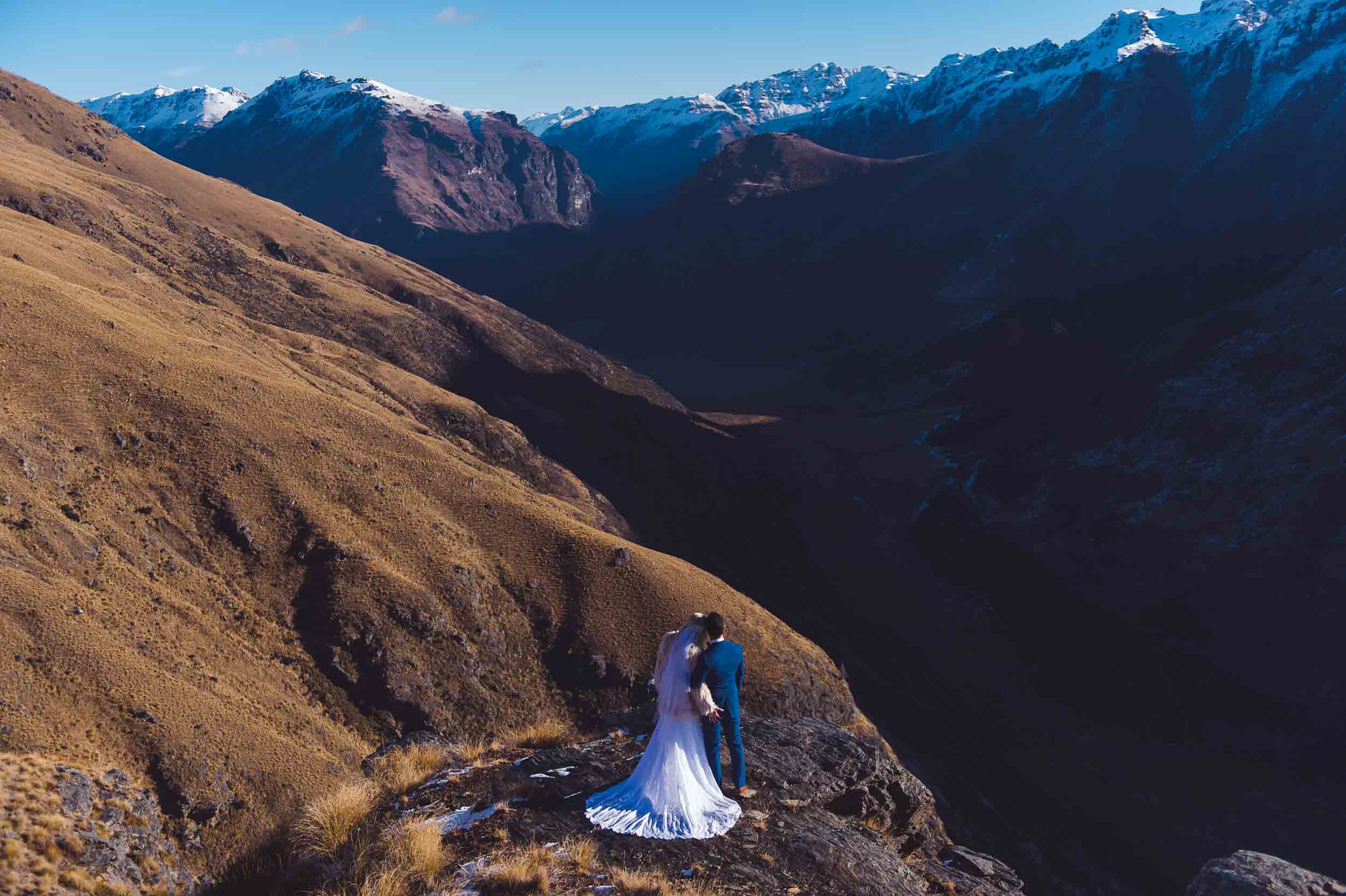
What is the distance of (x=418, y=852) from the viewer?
11719 millimetres

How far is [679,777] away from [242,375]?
6046 cm

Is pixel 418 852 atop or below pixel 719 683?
below

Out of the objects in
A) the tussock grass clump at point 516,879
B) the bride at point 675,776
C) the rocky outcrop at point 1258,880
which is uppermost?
the bride at point 675,776

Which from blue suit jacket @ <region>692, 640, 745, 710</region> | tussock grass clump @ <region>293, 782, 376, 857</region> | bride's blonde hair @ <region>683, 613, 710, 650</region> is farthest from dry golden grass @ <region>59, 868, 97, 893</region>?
bride's blonde hair @ <region>683, 613, 710, 650</region>

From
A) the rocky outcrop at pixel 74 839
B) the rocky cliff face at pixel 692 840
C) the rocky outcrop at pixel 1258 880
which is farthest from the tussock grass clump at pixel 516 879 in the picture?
the rocky outcrop at pixel 1258 880

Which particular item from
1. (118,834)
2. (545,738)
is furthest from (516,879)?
(118,834)

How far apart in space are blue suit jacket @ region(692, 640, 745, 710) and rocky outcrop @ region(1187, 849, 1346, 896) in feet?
39.2

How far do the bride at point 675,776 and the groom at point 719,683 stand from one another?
14 cm

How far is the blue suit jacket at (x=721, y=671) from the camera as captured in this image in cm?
1334

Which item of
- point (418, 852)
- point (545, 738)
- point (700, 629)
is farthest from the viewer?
point (545, 738)

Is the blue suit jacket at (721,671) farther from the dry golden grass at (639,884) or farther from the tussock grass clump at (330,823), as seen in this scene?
the tussock grass clump at (330,823)

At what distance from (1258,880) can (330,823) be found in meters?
18.6

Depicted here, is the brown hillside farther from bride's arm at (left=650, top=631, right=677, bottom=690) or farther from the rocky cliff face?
bride's arm at (left=650, top=631, right=677, bottom=690)

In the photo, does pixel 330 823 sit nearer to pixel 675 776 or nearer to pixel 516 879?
pixel 516 879
